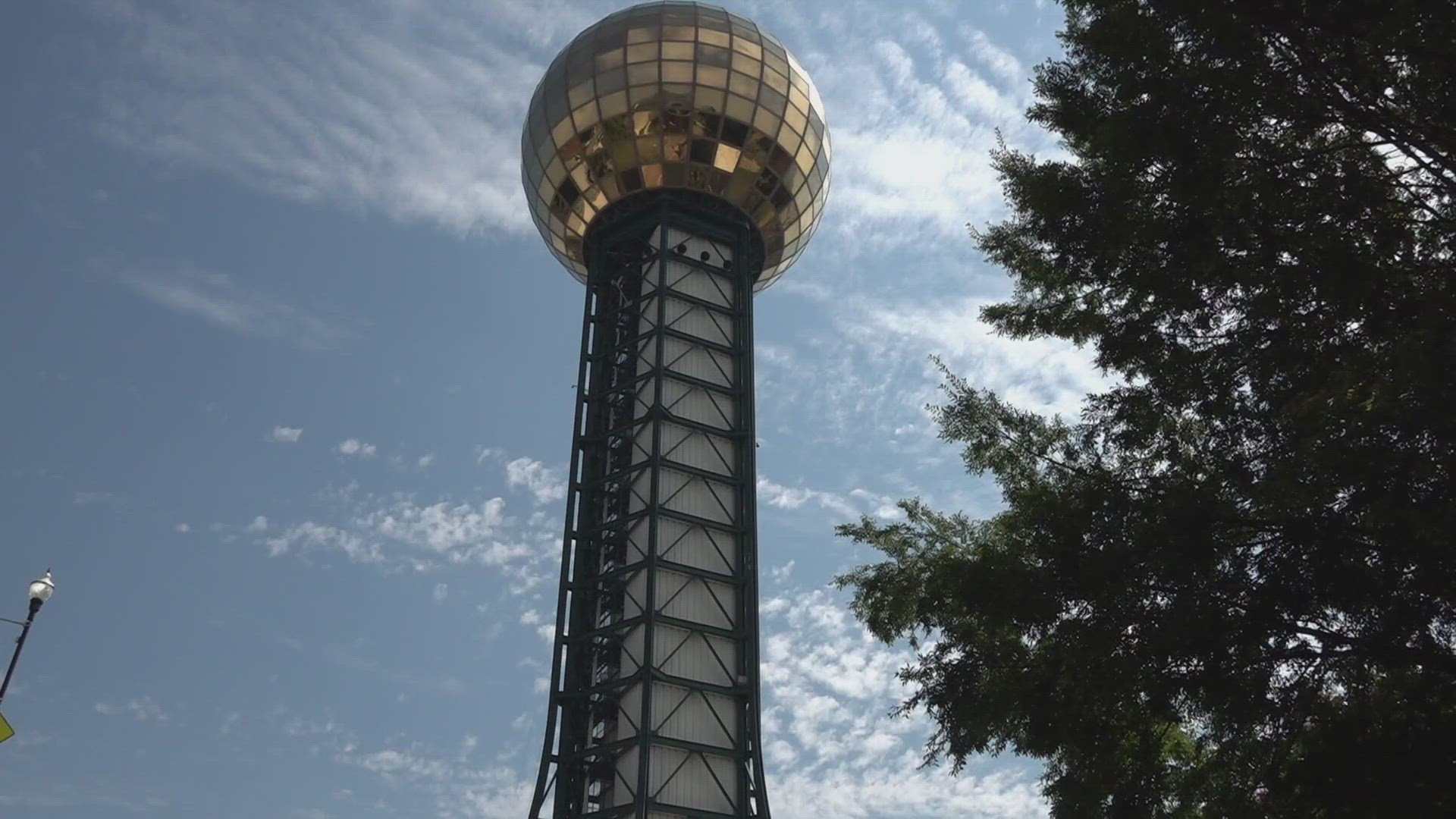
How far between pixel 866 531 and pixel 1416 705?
767 centimetres

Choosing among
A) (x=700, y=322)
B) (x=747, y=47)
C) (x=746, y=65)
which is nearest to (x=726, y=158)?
(x=746, y=65)

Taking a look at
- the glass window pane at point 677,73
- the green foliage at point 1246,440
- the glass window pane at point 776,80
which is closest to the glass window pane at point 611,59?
the glass window pane at point 677,73

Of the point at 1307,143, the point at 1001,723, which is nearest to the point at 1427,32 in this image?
the point at 1307,143

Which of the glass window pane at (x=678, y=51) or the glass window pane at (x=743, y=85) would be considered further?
the glass window pane at (x=743, y=85)

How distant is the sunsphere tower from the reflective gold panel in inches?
2.5

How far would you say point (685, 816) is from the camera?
28094 mm

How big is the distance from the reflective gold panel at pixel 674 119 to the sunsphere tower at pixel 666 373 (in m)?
0.06

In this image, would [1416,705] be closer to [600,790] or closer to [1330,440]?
[1330,440]

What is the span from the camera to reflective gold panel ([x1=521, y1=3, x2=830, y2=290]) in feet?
116

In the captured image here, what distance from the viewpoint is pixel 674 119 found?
35.4 meters

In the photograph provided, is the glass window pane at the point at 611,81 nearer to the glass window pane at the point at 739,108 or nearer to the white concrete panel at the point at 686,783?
the glass window pane at the point at 739,108

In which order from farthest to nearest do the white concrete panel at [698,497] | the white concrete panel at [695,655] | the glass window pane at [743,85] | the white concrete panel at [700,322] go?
the glass window pane at [743,85]
the white concrete panel at [700,322]
the white concrete panel at [698,497]
the white concrete panel at [695,655]

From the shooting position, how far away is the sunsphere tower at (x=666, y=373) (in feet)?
96.3

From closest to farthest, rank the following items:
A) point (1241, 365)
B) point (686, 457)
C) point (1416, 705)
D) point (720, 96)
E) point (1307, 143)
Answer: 1. point (1416, 705)
2. point (1241, 365)
3. point (1307, 143)
4. point (686, 457)
5. point (720, 96)
